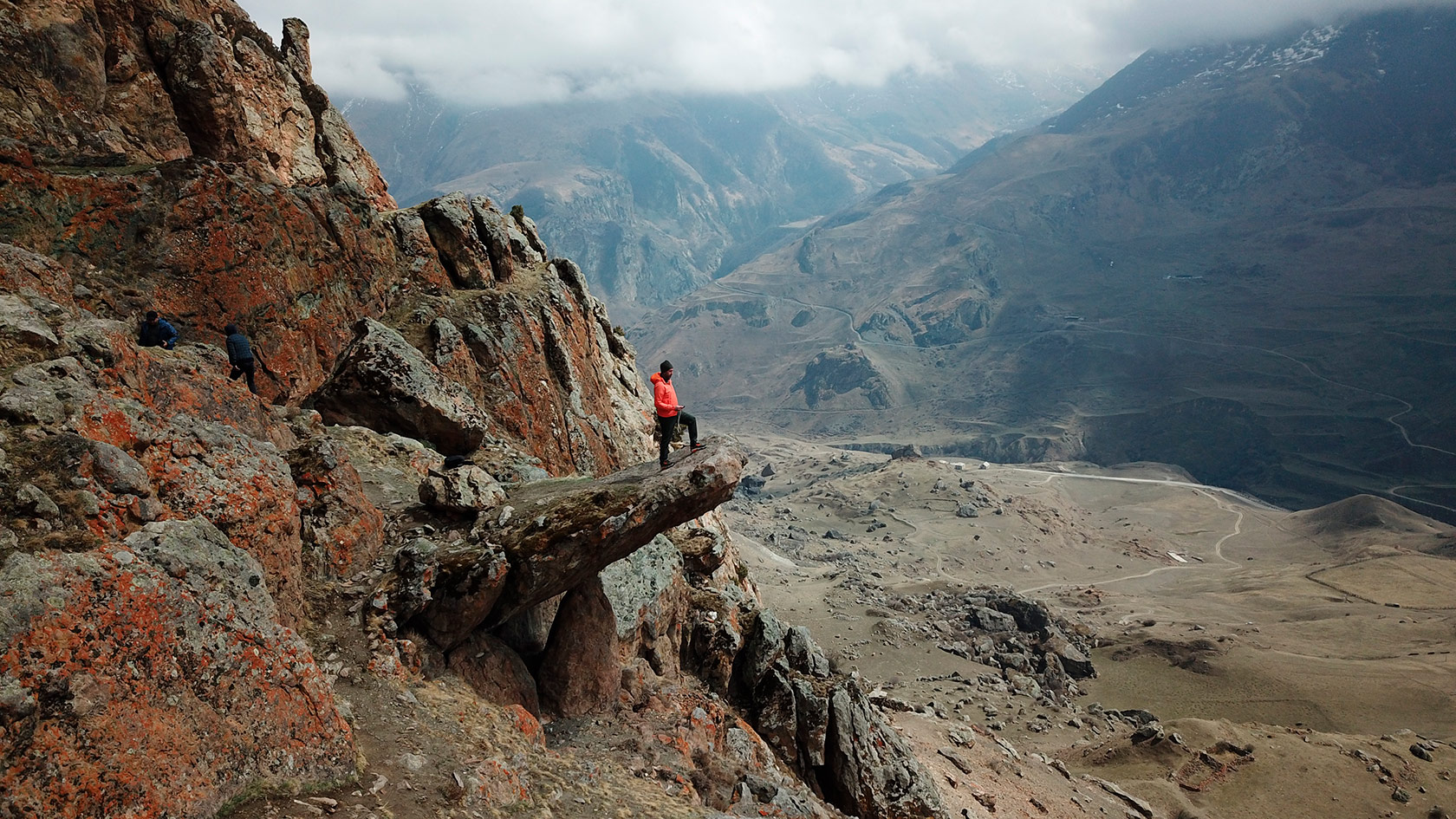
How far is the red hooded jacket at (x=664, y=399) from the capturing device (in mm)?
18703

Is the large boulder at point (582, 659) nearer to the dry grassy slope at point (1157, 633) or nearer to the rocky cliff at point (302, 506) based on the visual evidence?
the rocky cliff at point (302, 506)

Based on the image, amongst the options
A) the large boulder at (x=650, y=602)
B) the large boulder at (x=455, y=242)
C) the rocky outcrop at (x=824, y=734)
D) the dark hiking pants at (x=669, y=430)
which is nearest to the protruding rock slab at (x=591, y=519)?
the dark hiking pants at (x=669, y=430)

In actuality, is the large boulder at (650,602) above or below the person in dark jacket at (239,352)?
below

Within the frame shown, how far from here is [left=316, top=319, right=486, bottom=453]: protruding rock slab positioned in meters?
22.0

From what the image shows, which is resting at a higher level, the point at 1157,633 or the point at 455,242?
the point at 455,242

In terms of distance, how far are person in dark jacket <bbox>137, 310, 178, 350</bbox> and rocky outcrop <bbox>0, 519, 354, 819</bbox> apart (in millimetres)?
8669

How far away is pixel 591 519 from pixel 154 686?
27.0 ft

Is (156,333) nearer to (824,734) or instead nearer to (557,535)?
(557,535)

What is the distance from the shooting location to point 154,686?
9508mm

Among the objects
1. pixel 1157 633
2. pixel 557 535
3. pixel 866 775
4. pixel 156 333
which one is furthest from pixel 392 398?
pixel 1157 633

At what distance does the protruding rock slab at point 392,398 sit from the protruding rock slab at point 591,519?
523 cm

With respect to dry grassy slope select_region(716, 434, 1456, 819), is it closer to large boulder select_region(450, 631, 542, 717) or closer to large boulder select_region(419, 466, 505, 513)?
large boulder select_region(450, 631, 542, 717)

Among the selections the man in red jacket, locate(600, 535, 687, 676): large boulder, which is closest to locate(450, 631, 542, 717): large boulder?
locate(600, 535, 687, 676): large boulder

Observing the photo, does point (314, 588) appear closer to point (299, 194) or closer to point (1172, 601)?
point (299, 194)
